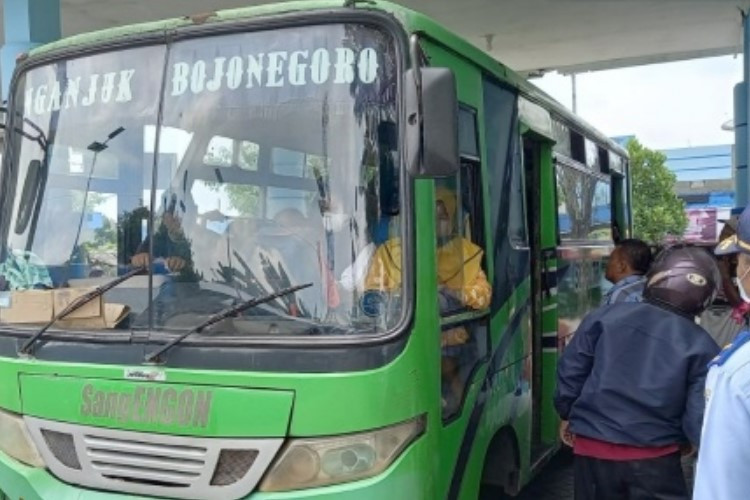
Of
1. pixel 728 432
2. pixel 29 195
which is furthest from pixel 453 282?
pixel 29 195

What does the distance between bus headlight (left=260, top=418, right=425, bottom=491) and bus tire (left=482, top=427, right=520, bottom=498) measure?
1.47m

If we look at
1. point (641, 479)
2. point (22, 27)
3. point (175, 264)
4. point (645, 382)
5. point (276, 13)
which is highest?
point (22, 27)

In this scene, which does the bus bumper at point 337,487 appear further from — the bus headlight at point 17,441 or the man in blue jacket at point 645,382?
the man in blue jacket at point 645,382

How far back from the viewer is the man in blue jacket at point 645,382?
3.21m

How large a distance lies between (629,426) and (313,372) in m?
1.40

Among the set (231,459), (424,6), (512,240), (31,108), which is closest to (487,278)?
(512,240)

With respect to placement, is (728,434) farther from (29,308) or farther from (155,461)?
(29,308)

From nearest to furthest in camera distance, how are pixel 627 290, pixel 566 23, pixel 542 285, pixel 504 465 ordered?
pixel 504 465 < pixel 627 290 < pixel 542 285 < pixel 566 23

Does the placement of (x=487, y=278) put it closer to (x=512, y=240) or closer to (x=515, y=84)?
(x=512, y=240)

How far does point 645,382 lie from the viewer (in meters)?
3.23

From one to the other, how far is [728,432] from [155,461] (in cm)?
202

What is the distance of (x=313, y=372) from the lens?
110 inches

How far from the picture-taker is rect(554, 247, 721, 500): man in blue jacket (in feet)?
10.5

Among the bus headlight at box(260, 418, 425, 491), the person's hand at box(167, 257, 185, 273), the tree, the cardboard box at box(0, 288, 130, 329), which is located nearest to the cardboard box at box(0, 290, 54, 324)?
the cardboard box at box(0, 288, 130, 329)
